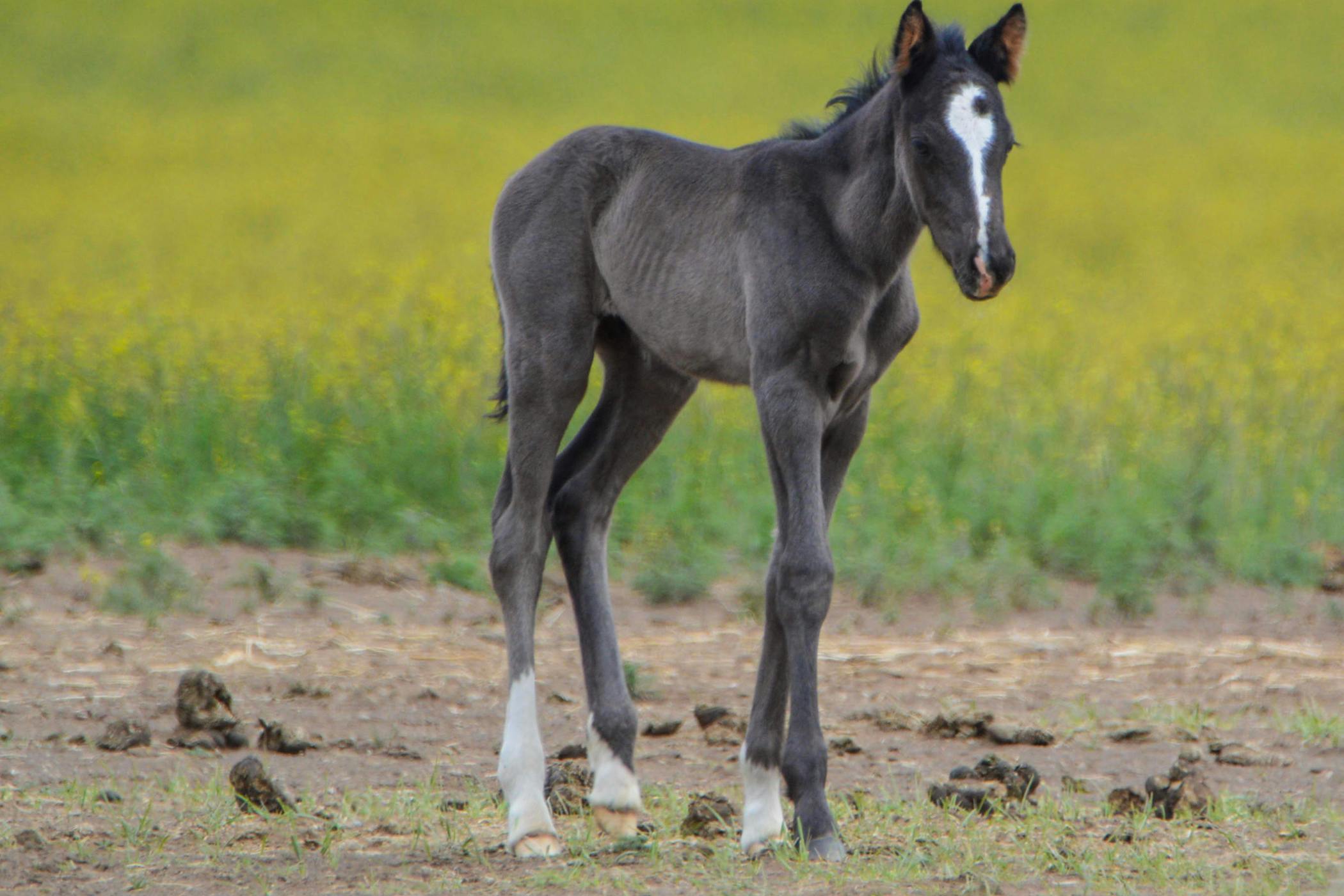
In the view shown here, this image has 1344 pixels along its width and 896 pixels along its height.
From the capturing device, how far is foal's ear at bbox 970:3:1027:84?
4.70m

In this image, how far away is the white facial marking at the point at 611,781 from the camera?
5.05m

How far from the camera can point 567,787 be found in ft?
18.2

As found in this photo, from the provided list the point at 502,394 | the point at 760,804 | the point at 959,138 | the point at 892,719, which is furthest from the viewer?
the point at 892,719

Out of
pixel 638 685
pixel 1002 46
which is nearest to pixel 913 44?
pixel 1002 46

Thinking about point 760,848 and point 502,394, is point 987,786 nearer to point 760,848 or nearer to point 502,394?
point 760,848

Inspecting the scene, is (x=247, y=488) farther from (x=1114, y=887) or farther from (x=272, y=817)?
(x=1114, y=887)

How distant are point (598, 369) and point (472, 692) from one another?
21.9 feet

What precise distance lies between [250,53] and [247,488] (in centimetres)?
2406

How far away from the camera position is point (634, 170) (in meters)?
5.48

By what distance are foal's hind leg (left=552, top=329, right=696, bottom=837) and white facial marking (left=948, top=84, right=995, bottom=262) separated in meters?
1.62

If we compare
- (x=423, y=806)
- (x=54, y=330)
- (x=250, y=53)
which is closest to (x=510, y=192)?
(x=423, y=806)

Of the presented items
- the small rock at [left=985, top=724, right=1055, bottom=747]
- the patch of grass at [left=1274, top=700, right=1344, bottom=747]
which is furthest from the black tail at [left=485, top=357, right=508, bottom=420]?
the patch of grass at [left=1274, top=700, right=1344, bottom=747]

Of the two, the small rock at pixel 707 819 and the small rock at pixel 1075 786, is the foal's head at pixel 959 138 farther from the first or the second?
the small rock at pixel 1075 786

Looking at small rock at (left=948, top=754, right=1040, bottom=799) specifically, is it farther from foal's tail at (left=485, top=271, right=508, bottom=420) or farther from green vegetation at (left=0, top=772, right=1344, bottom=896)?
foal's tail at (left=485, top=271, right=508, bottom=420)
